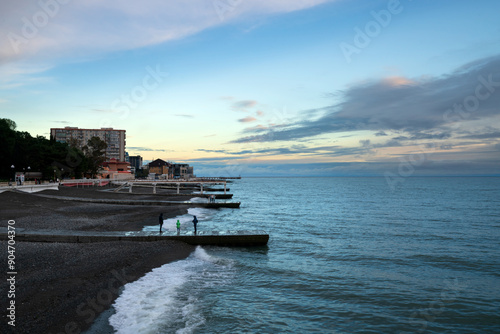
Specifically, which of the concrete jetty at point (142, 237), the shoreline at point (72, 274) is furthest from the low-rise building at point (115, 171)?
the concrete jetty at point (142, 237)

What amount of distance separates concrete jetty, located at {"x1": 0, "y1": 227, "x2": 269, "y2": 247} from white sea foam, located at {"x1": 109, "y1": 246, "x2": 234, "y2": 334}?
4.98 m

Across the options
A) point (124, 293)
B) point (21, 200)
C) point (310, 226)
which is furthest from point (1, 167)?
point (124, 293)

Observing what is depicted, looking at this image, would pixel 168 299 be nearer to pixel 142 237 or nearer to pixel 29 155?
pixel 142 237

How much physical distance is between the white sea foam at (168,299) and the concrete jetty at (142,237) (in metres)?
4.98

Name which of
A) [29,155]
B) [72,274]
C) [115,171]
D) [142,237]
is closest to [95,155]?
[115,171]

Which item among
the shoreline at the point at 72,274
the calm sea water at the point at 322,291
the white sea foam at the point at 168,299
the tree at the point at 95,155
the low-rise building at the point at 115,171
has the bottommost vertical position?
the calm sea water at the point at 322,291

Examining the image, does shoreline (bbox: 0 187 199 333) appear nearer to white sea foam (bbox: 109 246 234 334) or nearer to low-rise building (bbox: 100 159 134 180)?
white sea foam (bbox: 109 246 234 334)

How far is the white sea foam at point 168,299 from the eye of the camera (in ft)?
39.3

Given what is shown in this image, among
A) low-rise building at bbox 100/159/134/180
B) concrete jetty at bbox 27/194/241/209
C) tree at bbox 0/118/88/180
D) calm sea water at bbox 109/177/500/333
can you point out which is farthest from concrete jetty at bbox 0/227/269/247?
low-rise building at bbox 100/159/134/180

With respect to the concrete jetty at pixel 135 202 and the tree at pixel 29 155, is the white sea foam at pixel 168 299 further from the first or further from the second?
the tree at pixel 29 155

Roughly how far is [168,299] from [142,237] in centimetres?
1102

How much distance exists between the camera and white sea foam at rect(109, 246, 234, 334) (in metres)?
12.0

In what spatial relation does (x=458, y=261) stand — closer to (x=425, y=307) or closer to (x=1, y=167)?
(x=425, y=307)

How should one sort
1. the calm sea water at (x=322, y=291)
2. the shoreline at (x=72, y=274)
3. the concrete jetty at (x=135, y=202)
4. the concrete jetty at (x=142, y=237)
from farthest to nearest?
the concrete jetty at (x=135, y=202) → the concrete jetty at (x=142, y=237) → the calm sea water at (x=322, y=291) → the shoreline at (x=72, y=274)
